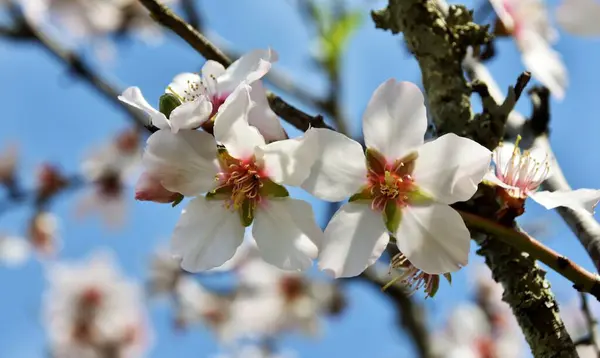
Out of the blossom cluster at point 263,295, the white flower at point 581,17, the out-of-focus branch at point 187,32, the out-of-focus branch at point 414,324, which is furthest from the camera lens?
the blossom cluster at point 263,295

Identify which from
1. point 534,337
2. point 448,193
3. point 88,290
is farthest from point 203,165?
point 88,290

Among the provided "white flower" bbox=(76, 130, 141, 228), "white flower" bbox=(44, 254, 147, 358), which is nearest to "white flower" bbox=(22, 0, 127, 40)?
"white flower" bbox=(76, 130, 141, 228)

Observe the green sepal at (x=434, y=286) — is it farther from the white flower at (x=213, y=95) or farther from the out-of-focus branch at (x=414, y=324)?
the out-of-focus branch at (x=414, y=324)

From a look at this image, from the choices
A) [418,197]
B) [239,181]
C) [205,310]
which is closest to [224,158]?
[239,181]

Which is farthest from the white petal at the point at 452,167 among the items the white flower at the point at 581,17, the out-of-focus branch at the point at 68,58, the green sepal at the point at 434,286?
the out-of-focus branch at the point at 68,58

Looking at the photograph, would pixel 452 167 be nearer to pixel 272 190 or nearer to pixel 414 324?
pixel 272 190

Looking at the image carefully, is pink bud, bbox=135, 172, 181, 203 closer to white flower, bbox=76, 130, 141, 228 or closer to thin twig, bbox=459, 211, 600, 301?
thin twig, bbox=459, 211, 600, 301
